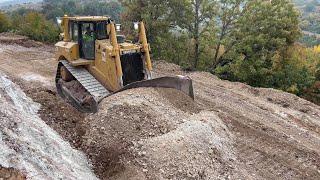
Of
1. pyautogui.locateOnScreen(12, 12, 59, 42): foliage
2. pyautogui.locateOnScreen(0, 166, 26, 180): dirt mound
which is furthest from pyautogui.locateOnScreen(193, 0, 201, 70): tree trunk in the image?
pyautogui.locateOnScreen(0, 166, 26, 180): dirt mound

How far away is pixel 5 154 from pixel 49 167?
2.34 ft

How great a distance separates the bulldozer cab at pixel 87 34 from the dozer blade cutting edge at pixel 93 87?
22.9 inches

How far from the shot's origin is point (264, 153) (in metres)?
8.89

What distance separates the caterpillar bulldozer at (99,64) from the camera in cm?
1051

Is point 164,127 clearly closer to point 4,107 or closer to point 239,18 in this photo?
point 4,107

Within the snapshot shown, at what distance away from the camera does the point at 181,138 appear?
839 cm

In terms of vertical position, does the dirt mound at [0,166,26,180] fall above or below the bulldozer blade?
above

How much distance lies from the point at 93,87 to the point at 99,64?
768 mm

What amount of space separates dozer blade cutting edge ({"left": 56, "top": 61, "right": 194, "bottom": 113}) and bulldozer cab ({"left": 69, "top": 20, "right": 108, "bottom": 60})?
0.58m

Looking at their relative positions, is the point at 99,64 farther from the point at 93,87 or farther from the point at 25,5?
the point at 25,5

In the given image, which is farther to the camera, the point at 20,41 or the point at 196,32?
the point at 196,32

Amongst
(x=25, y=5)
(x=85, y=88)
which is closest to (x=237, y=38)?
(x=85, y=88)

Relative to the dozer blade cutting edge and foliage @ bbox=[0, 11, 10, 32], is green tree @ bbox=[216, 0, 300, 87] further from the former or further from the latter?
foliage @ bbox=[0, 11, 10, 32]

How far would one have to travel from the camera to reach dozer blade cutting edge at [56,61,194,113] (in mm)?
10266
